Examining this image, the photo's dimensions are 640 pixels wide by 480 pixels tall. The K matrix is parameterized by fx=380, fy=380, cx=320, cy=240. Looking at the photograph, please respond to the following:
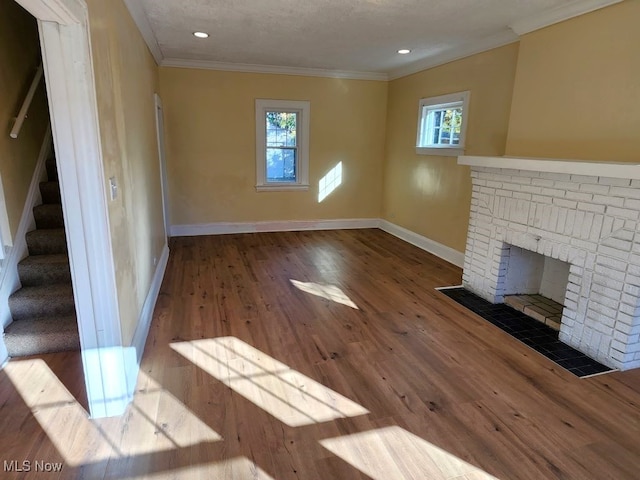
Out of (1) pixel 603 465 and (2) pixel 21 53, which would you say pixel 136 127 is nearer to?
(2) pixel 21 53

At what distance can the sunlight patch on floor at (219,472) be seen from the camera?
1712mm

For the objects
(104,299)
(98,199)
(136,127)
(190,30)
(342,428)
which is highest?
(190,30)

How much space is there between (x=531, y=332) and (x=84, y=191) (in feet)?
10.7

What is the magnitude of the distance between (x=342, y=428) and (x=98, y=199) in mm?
1693

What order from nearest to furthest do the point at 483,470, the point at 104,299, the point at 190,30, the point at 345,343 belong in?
the point at 483,470, the point at 104,299, the point at 345,343, the point at 190,30

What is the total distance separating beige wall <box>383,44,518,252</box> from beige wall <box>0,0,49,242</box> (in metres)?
4.32

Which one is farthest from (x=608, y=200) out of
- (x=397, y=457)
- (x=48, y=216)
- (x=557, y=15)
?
(x=48, y=216)

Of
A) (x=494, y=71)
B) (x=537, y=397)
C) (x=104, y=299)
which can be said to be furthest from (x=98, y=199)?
(x=494, y=71)

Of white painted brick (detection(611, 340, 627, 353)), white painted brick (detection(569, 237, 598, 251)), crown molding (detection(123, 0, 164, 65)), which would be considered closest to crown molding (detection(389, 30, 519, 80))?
white painted brick (detection(569, 237, 598, 251))

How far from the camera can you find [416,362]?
266 centimetres

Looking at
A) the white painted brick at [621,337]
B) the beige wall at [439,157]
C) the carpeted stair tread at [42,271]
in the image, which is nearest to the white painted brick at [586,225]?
the white painted brick at [621,337]

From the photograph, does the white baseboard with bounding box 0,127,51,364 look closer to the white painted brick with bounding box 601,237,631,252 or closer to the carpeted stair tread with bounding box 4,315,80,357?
the carpeted stair tread with bounding box 4,315,80,357

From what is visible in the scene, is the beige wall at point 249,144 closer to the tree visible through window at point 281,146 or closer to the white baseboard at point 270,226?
the white baseboard at point 270,226

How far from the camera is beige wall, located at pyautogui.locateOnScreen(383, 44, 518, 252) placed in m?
4.04
